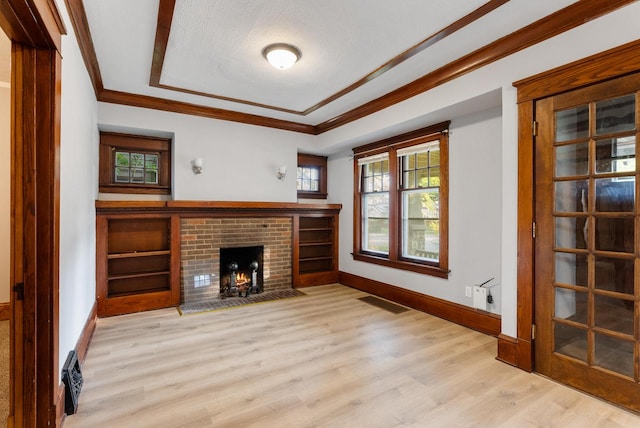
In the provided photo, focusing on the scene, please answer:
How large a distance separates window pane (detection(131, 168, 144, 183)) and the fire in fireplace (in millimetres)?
1455

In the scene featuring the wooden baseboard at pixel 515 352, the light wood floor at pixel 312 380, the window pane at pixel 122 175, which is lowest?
the light wood floor at pixel 312 380

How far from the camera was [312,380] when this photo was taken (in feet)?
7.88

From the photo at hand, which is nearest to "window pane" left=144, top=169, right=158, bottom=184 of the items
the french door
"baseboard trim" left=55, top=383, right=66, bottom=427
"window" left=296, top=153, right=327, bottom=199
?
"window" left=296, top=153, right=327, bottom=199

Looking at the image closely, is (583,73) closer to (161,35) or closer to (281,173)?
(161,35)

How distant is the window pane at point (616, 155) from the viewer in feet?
6.72

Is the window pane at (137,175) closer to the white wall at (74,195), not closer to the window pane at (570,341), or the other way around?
Result: the white wall at (74,195)

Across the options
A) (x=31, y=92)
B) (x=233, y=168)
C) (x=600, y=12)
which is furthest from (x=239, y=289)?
(x=600, y=12)

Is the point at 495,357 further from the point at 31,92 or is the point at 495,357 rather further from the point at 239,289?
the point at 31,92

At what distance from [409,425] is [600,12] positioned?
2.89 meters

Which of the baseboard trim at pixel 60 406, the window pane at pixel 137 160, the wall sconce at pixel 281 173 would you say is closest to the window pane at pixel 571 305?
the baseboard trim at pixel 60 406

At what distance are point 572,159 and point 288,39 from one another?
238 centimetres

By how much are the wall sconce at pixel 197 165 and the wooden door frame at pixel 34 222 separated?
8.57 ft

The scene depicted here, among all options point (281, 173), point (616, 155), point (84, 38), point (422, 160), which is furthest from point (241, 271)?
point (616, 155)

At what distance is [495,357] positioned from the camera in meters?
2.75
